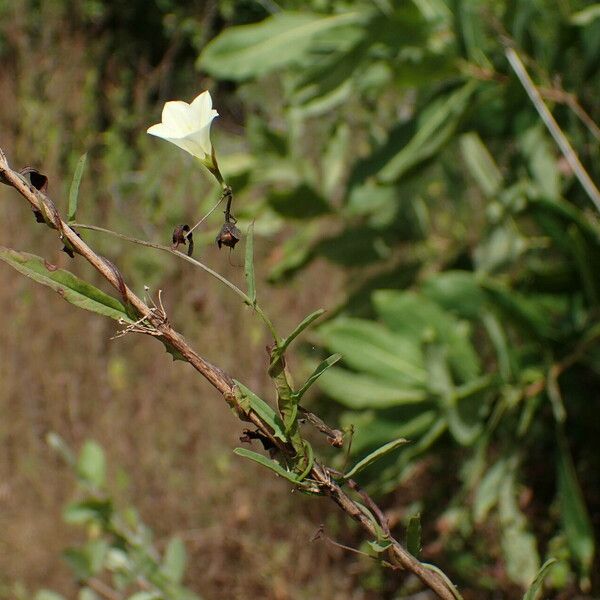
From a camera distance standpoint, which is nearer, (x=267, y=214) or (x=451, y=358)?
(x=451, y=358)

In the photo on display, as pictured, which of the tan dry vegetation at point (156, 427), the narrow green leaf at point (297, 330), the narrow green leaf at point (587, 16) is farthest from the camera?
the tan dry vegetation at point (156, 427)

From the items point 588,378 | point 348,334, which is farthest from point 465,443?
point 588,378

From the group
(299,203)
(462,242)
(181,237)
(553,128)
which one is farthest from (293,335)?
(462,242)

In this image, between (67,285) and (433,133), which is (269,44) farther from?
(67,285)

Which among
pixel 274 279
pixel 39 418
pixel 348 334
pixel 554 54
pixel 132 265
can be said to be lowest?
pixel 39 418

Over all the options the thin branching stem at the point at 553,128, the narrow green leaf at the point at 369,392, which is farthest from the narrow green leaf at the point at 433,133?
the narrow green leaf at the point at 369,392

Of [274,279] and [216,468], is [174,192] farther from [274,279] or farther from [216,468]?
[274,279]

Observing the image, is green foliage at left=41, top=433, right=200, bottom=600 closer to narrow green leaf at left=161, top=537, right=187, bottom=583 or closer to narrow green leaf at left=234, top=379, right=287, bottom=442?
narrow green leaf at left=161, top=537, right=187, bottom=583

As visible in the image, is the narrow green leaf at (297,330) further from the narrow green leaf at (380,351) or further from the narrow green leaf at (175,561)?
the narrow green leaf at (380,351)
